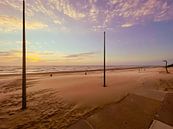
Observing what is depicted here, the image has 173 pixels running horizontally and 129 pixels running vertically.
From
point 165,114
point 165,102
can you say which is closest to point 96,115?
point 165,114

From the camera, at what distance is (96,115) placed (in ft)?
23.5

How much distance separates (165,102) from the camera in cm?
948

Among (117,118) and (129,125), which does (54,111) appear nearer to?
(117,118)

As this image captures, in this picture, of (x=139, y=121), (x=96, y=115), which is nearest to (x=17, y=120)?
(x=96, y=115)

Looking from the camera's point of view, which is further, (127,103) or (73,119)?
(127,103)

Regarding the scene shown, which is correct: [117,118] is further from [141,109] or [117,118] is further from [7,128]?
[7,128]

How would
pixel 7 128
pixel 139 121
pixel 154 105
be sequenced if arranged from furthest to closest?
pixel 154 105, pixel 139 121, pixel 7 128

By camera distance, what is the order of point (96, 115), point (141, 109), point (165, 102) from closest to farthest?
point (96, 115) < point (141, 109) < point (165, 102)

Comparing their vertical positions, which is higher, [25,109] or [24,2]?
[24,2]

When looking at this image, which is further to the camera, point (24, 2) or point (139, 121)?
point (24, 2)

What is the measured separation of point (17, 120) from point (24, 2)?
5.99m

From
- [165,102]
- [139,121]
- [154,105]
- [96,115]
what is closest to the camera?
[139,121]

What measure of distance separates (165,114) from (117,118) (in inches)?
90.7

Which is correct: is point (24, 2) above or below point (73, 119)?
above
